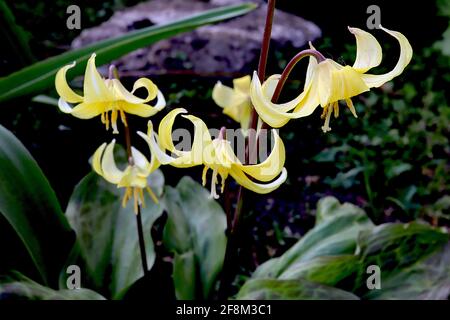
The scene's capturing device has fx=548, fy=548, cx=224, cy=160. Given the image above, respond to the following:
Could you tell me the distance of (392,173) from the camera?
2.31 meters

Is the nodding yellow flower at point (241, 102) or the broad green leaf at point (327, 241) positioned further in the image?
the nodding yellow flower at point (241, 102)

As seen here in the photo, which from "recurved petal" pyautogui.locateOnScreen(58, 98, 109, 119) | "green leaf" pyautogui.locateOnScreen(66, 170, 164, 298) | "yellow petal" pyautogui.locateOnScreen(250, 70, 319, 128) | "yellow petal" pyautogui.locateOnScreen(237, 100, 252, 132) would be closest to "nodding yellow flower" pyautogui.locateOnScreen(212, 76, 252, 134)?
"yellow petal" pyautogui.locateOnScreen(237, 100, 252, 132)

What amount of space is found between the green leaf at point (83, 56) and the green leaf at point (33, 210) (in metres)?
0.29

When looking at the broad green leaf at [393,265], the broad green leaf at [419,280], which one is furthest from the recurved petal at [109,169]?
the broad green leaf at [419,280]

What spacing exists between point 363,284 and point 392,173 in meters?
0.98

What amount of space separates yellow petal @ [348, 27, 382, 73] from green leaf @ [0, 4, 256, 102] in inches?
31.4

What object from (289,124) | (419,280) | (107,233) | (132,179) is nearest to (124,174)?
(132,179)

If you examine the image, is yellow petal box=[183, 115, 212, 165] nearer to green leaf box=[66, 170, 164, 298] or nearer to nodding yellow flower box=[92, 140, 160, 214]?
nodding yellow flower box=[92, 140, 160, 214]

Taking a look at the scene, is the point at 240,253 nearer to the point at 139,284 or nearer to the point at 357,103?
the point at 139,284

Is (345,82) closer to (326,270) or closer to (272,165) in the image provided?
(272,165)

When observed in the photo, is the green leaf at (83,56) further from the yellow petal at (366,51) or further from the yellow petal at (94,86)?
the yellow petal at (366,51)

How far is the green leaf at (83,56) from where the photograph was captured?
1.54 meters

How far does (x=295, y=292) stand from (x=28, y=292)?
23.9 inches
